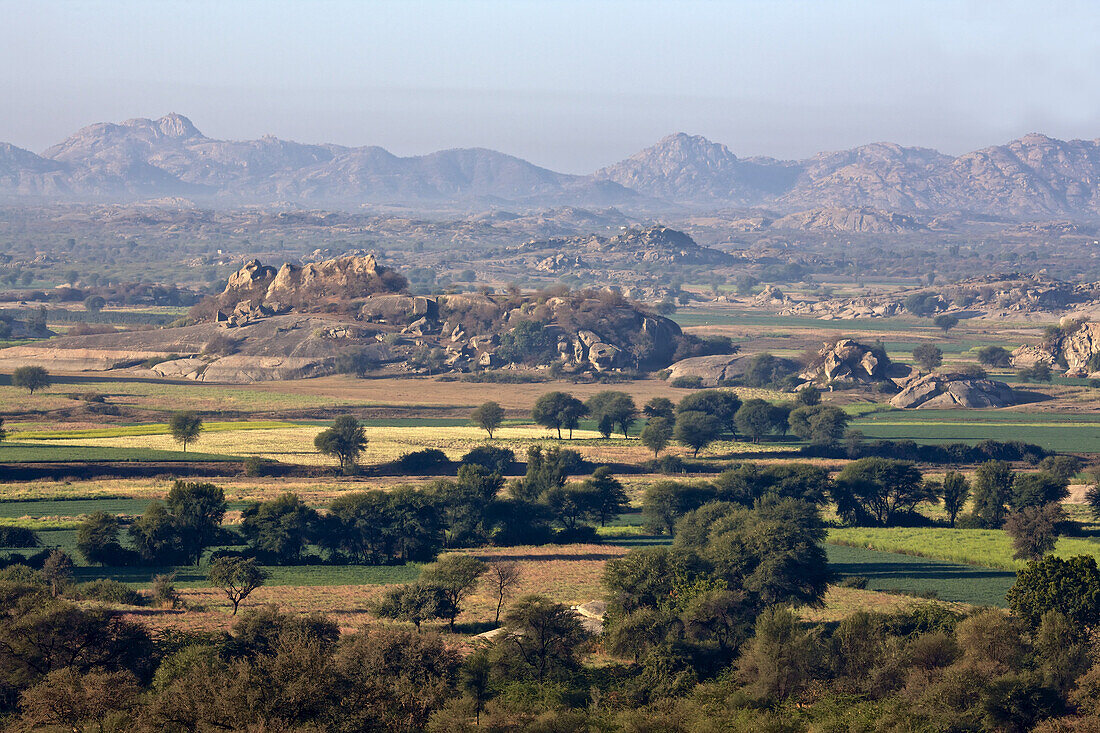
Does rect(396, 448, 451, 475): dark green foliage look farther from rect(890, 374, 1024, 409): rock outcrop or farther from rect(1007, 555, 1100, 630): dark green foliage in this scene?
rect(890, 374, 1024, 409): rock outcrop

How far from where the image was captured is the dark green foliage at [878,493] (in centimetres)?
8619

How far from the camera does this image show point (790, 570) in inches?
2395

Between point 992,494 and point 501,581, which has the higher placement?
point 992,494

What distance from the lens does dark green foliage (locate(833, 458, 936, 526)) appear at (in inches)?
3393

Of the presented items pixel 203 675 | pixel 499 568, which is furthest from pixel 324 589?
pixel 203 675

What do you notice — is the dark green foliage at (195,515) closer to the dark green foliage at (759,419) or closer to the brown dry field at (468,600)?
the brown dry field at (468,600)

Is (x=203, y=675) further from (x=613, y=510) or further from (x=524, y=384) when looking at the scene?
(x=524, y=384)

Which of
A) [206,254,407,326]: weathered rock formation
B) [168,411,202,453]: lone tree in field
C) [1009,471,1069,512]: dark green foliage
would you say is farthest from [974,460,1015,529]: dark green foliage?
[206,254,407,326]: weathered rock formation

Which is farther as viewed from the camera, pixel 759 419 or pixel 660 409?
pixel 660 409

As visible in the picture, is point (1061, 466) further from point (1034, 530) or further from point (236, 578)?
point (236, 578)

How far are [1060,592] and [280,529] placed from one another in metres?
39.9

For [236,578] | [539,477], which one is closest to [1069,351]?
[539,477]

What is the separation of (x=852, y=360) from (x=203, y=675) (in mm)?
125934

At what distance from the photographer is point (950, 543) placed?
3108 inches
